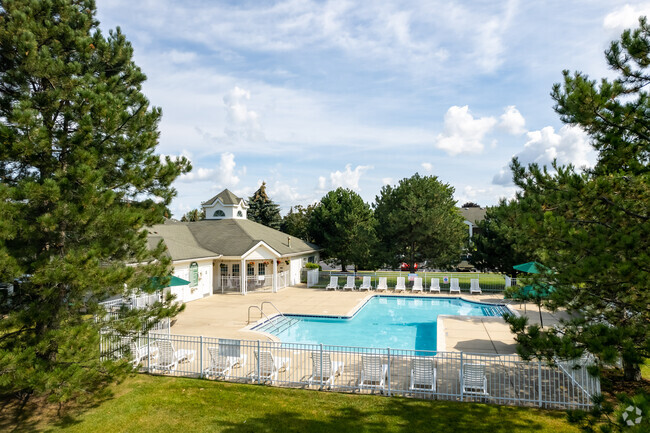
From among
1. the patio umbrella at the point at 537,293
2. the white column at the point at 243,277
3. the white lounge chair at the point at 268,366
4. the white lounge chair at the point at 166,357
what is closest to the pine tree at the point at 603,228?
the patio umbrella at the point at 537,293

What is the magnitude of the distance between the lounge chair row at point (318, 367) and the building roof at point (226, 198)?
2238 centimetres

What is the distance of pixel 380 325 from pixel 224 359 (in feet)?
35.5

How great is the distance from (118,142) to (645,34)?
33.7ft

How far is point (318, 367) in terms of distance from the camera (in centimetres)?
1109

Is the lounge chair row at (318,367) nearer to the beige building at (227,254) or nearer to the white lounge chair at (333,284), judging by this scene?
the beige building at (227,254)

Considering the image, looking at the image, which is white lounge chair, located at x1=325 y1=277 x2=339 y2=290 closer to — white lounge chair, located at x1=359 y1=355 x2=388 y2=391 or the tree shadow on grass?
white lounge chair, located at x1=359 y1=355 x2=388 y2=391

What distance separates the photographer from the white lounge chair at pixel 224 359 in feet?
36.8

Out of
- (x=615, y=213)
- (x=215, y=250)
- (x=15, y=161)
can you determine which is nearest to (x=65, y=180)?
(x=15, y=161)

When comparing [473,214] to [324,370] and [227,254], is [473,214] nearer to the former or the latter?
[227,254]

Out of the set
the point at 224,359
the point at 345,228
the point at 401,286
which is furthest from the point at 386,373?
the point at 345,228

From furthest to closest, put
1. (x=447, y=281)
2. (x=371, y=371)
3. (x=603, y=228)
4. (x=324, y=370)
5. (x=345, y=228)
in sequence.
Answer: (x=345, y=228) < (x=447, y=281) < (x=324, y=370) < (x=371, y=371) < (x=603, y=228)

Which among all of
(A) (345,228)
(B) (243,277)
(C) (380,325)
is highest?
(A) (345,228)

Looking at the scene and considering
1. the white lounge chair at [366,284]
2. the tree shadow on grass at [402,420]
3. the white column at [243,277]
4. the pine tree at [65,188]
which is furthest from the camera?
the white lounge chair at [366,284]

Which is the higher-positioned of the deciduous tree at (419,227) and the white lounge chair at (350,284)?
the deciduous tree at (419,227)
